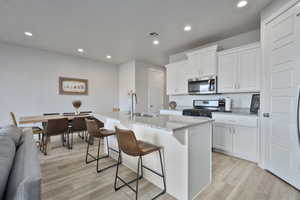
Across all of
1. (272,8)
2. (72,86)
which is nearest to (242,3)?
(272,8)

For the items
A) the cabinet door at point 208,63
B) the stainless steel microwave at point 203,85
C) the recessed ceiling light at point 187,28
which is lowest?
the stainless steel microwave at point 203,85

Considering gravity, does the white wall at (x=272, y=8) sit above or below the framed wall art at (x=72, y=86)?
above

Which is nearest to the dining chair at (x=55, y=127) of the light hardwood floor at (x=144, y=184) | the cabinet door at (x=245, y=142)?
the light hardwood floor at (x=144, y=184)

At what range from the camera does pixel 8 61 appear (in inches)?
147

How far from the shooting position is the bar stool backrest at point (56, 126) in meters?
3.00

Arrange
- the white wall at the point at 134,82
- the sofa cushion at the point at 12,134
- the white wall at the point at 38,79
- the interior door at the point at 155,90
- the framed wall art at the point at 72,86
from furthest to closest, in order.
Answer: the interior door at the point at 155,90, the white wall at the point at 134,82, the framed wall art at the point at 72,86, the white wall at the point at 38,79, the sofa cushion at the point at 12,134

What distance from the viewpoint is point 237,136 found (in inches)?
107

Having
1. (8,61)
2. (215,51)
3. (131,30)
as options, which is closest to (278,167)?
(215,51)

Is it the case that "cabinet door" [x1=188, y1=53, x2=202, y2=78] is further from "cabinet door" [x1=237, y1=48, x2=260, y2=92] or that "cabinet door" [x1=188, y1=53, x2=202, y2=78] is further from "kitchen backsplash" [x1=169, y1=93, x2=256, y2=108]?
"cabinet door" [x1=237, y1=48, x2=260, y2=92]

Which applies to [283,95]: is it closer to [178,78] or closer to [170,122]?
[170,122]

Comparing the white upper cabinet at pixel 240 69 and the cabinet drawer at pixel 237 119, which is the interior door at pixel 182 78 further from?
the cabinet drawer at pixel 237 119

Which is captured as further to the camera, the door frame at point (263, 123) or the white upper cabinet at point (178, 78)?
the white upper cabinet at point (178, 78)

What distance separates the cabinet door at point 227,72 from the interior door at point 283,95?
2.35 ft

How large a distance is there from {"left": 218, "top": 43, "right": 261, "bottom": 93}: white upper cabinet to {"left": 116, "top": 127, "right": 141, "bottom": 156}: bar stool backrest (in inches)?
105
